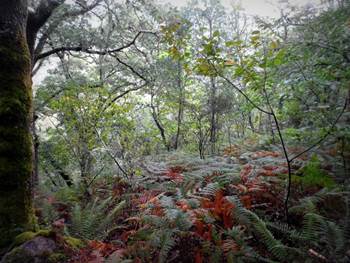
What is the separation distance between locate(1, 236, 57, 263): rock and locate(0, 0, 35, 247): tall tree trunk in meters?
0.26

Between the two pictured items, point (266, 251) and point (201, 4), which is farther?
point (201, 4)

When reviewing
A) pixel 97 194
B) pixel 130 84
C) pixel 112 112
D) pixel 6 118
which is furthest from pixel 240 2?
pixel 6 118

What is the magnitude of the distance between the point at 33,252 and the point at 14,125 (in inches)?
54.7

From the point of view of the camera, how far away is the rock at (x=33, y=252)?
2.31 meters

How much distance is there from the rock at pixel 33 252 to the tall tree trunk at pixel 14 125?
0.87 feet

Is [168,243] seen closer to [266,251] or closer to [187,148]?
[266,251]

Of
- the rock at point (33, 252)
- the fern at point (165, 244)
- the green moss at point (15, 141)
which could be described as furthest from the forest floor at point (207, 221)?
the green moss at point (15, 141)

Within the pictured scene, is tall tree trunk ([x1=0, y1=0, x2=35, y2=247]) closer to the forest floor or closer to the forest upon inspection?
the forest

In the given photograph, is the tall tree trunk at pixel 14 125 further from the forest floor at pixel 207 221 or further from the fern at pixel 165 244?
the fern at pixel 165 244

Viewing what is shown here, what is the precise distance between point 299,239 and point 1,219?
116 inches

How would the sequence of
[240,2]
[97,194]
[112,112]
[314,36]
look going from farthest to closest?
1. [240,2]
2. [112,112]
3. [97,194]
4. [314,36]

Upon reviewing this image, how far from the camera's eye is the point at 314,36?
10.4 feet

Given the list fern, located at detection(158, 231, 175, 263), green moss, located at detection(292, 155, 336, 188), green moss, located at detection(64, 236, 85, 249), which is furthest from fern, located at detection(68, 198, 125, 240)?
green moss, located at detection(292, 155, 336, 188)

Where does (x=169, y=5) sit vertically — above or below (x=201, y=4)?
below
